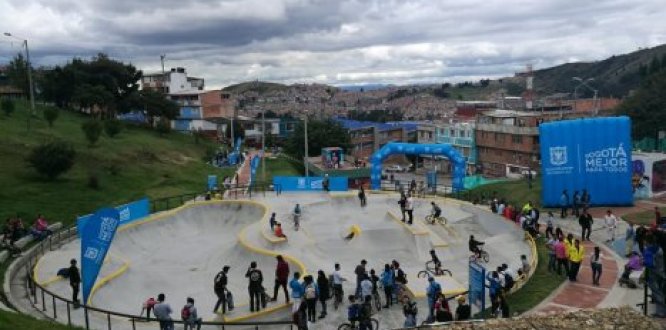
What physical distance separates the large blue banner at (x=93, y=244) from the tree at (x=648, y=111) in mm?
65154

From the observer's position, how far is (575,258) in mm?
19125

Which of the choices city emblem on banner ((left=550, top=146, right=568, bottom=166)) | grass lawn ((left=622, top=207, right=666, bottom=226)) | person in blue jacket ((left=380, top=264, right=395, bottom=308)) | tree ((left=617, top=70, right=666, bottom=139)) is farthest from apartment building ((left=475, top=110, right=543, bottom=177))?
person in blue jacket ((left=380, top=264, right=395, bottom=308))

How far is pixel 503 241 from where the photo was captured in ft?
87.7

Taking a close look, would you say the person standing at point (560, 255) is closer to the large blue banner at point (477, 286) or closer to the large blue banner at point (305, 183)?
the large blue banner at point (477, 286)

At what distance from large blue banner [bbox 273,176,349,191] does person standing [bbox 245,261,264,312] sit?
67.9 feet

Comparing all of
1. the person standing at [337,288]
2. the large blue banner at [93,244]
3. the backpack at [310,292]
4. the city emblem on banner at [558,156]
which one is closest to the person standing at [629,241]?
the city emblem on banner at [558,156]

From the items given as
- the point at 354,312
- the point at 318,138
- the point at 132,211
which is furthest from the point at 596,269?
the point at 318,138

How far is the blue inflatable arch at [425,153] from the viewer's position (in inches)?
1608

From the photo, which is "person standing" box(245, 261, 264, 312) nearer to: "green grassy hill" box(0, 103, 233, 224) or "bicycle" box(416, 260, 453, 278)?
"bicycle" box(416, 260, 453, 278)

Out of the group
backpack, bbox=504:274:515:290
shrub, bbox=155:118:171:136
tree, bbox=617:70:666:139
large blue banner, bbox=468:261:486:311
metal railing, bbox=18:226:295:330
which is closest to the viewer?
metal railing, bbox=18:226:295:330

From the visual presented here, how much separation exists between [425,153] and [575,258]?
79.0 feet

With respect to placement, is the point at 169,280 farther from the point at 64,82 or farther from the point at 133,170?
the point at 64,82

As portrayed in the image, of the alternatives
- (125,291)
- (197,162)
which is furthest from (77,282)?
(197,162)

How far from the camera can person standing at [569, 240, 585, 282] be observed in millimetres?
19062
